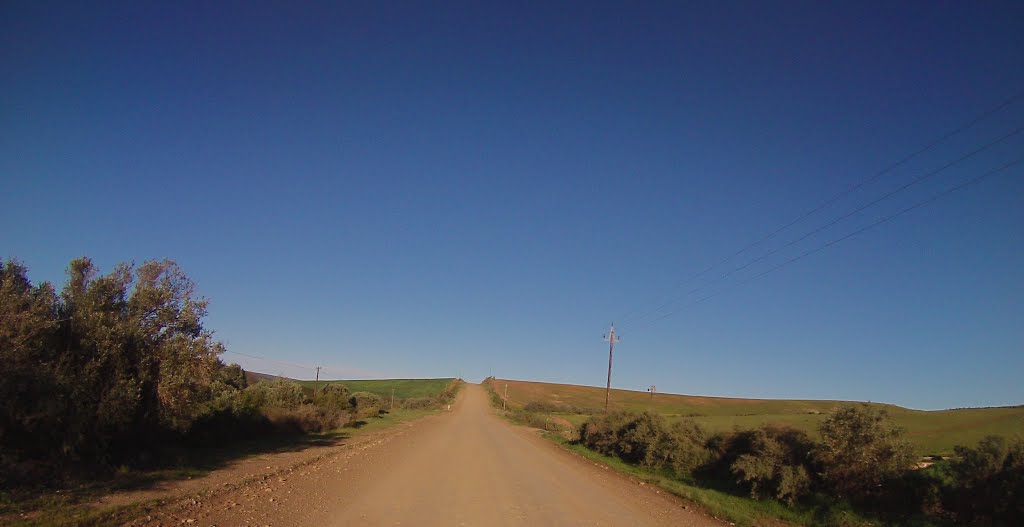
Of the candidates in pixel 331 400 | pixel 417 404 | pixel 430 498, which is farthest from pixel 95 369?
pixel 417 404

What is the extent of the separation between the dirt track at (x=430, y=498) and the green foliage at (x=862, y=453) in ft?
10.4

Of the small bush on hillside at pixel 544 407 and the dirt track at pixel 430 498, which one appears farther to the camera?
the small bush on hillside at pixel 544 407

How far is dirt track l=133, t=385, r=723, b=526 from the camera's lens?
368 inches

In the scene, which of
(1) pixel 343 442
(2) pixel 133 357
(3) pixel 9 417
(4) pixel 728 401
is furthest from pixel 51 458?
(4) pixel 728 401

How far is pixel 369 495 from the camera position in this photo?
462 inches

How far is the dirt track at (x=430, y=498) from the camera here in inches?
368

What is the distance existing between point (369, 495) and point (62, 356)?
7210mm

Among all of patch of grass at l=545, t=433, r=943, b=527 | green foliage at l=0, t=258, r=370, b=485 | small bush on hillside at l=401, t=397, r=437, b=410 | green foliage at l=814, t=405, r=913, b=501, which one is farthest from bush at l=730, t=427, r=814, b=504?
small bush on hillside at l=401, t=397, r=437, b=410

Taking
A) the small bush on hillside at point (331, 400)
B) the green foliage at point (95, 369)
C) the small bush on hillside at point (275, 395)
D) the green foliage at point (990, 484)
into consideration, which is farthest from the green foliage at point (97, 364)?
the small bush on hillside at point (331, 400)

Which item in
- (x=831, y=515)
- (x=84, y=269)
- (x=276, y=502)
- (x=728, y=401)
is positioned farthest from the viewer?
(x=728, y=401)

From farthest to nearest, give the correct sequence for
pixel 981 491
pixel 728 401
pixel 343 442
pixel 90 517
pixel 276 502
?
pixel 728 401, pixel 343 442, pixel 276 502, pixel 981 491, pixel 90 517

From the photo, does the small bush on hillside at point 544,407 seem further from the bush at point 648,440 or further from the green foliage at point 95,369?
the green foliage at point 95,369

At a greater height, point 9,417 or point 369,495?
point 9,417

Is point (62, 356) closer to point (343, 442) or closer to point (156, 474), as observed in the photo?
point (156, 474)
